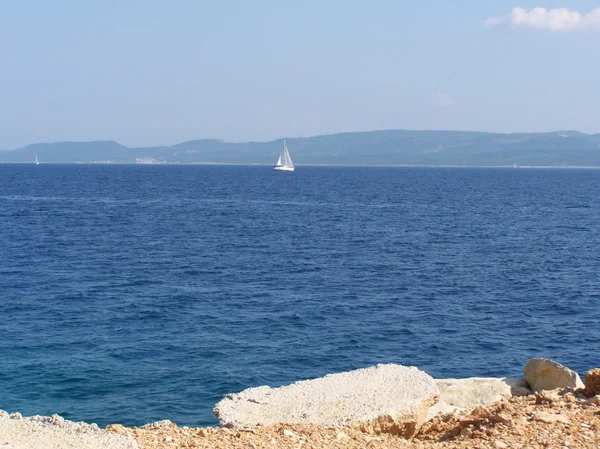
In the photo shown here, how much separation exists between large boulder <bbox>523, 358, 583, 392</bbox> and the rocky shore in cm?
3

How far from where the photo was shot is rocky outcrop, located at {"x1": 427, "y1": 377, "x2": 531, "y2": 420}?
57.7 feet

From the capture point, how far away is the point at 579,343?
32.0 metres

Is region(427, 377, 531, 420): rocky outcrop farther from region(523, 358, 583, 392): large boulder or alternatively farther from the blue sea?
the blue sea

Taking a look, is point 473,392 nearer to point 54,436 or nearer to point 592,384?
point 592,384

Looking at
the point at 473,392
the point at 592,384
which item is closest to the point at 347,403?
the point at 473,392

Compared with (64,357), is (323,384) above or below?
above

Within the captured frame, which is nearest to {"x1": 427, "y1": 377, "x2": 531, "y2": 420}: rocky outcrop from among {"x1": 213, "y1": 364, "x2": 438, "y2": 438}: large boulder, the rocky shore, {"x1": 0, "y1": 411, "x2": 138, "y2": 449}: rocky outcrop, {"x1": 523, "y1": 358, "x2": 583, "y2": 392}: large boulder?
→ the rocky shore

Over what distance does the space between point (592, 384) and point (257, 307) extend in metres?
24.1

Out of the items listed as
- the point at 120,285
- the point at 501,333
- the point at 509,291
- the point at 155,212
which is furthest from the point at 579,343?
the point at 155,212

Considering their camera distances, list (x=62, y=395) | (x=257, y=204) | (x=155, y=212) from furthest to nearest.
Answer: (x=257, y=204), (x=155, y=212), (x=62, y=395)

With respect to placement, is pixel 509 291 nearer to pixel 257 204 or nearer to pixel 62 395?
pixel 62 395

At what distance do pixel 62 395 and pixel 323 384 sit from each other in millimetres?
12762

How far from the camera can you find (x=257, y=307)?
124ft

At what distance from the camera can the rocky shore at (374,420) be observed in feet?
38.4
